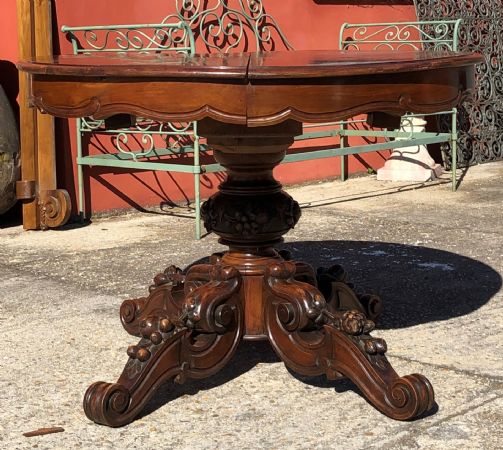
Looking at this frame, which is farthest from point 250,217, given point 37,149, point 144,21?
point 144,21

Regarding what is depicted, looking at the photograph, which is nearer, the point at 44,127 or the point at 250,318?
the point at 250,318

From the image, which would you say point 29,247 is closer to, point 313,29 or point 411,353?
point 411,353

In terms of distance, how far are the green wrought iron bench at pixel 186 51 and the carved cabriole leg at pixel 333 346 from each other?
2342mm

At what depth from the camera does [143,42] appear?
21.0 ft

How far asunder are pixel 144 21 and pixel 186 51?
75 cm

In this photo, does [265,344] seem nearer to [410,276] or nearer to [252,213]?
[252,213]

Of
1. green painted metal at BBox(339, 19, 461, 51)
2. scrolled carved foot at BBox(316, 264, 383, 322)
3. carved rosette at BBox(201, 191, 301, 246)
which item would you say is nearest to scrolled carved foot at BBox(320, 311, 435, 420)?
carved rosette at BBox(201, 191, 301, 246)

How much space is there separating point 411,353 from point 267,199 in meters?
0.72

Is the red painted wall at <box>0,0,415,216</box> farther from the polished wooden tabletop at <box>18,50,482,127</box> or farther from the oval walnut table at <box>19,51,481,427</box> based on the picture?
the polished wooden tabletop at <box>18,50,482,127</box>

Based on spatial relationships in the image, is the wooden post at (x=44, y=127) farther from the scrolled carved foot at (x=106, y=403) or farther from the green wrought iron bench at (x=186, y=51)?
the scrolled carved foot at (x=106, y=403)

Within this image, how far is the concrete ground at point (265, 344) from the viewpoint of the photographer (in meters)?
2.81

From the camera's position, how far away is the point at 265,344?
359cm

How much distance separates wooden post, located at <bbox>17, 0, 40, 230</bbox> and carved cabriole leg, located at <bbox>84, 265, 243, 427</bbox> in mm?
2669

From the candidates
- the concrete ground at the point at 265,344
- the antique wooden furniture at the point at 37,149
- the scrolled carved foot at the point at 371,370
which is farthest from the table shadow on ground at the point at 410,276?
the antique wooden furniture at the point at 37,149
